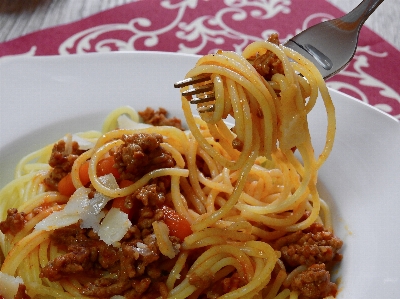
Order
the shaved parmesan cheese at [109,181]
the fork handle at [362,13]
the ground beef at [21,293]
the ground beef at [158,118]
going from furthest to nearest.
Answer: the ground beef at [158,118], the fork handle at [362,13], the shaved parmesan cheese at [109,181], the ground beef at [21,293]

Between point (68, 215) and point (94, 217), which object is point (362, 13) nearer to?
point (94, 217)

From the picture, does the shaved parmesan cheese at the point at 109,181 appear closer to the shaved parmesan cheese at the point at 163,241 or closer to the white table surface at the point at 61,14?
the shaved parmesan cheese at the point at 163,241

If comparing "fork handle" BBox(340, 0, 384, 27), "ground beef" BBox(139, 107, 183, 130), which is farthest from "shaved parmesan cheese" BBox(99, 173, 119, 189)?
"fork handle" BBox(340, 0, 384, 27)

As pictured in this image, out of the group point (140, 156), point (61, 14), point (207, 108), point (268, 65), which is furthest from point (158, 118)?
point (61, 14)

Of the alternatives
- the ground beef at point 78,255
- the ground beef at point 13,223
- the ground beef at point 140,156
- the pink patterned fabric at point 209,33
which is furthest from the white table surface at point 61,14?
the ground beef at point 78,255

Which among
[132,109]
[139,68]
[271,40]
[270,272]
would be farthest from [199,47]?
[270,272]

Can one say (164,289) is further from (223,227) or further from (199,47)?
(199,47)
